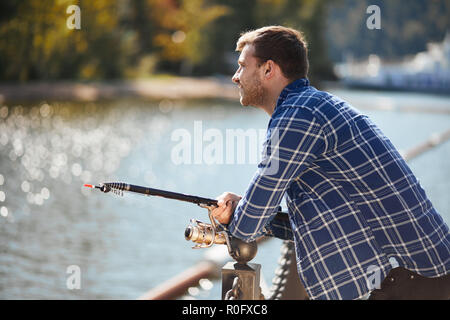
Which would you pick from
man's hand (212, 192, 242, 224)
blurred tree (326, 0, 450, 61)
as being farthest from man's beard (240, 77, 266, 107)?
blurred tree (326, 0, 450, 61)

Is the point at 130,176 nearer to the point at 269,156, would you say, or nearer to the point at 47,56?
the point at 47,56

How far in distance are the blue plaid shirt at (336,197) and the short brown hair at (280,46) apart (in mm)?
96

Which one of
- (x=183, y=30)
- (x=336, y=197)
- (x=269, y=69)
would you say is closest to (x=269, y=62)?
(x=269, y=69)

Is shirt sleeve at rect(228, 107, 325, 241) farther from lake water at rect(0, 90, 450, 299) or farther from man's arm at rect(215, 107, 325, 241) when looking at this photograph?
lake water at rect(0, 90, 450, 299)

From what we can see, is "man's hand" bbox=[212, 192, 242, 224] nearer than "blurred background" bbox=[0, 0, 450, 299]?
Yes

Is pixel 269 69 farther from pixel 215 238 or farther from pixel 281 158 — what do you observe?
pixel 215 238

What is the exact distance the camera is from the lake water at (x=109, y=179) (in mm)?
6266

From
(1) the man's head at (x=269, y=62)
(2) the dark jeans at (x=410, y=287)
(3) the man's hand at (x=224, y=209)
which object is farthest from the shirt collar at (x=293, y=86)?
(2) the dark jeans at (x=410, y=287)

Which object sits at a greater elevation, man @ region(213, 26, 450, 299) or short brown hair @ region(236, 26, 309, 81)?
short brown hair @ region(236, 26, 309, 81)

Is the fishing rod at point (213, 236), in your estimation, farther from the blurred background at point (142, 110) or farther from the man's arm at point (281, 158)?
the blurred background at point (142, 110)

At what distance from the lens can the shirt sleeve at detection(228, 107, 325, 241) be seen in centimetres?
139
